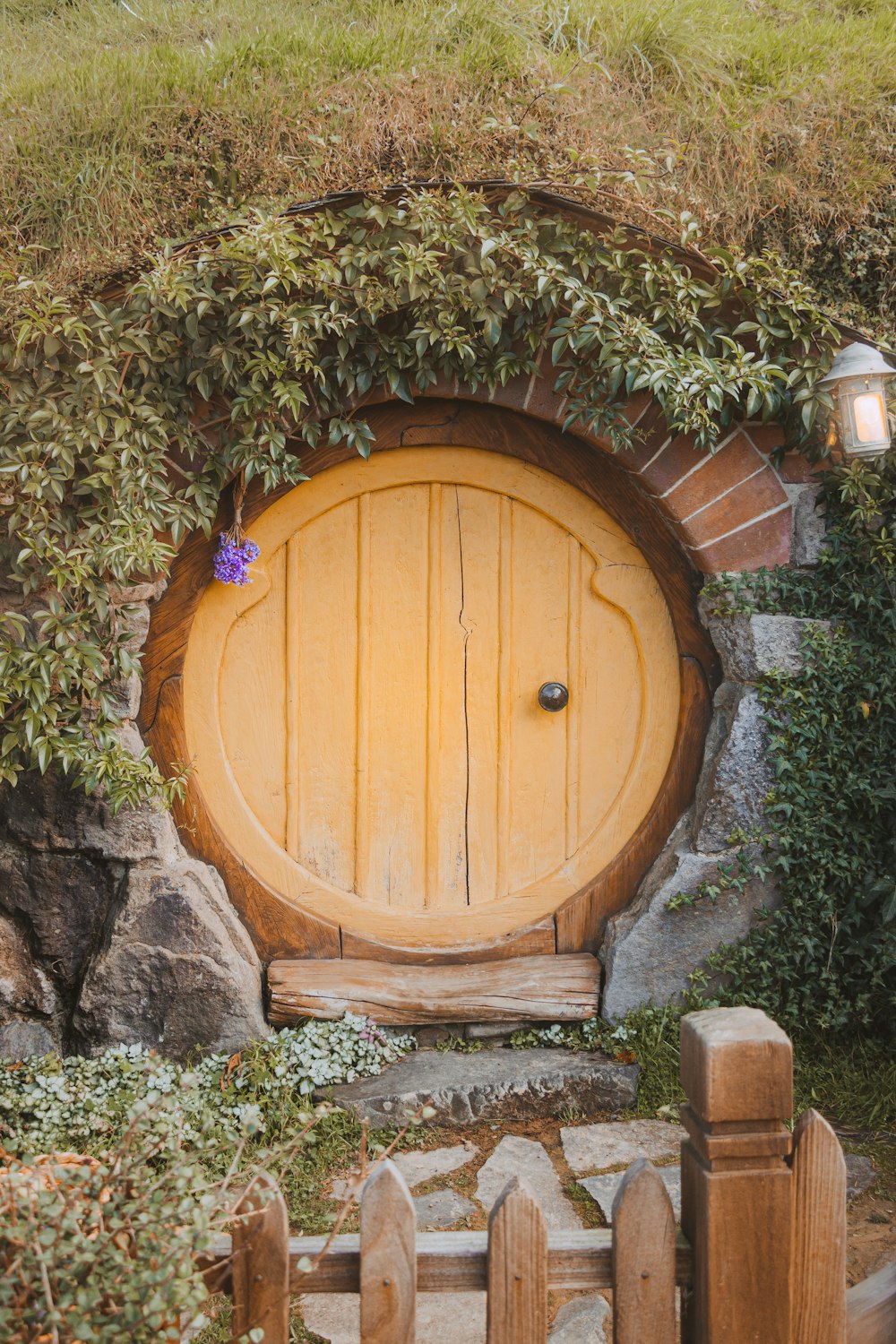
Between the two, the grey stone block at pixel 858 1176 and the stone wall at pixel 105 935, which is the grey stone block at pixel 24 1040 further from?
the grey stone block at pixel 858 1176

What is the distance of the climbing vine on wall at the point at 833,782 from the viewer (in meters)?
3.22

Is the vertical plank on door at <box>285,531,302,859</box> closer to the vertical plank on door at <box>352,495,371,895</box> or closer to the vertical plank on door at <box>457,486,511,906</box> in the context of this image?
the vertical plank on door at <box>352,495,371,895</box>

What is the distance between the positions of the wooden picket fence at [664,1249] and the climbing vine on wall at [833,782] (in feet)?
6.04

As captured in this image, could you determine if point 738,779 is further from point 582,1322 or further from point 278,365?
point 278,365

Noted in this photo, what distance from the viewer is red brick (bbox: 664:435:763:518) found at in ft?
10.7

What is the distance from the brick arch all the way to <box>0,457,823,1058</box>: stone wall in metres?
0.21

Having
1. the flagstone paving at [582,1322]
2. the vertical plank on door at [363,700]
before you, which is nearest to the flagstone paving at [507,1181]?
the flagstone paving at [582,1322]

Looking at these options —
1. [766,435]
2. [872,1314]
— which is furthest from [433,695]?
[872,1314]

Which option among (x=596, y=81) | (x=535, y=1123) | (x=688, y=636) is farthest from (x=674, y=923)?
(x=596, y=81)

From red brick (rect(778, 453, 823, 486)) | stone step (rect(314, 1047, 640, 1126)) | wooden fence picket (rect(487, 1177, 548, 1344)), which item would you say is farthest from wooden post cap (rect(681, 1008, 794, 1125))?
red brick (rect(778, 453, 823, 486))

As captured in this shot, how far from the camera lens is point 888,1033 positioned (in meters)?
3.29

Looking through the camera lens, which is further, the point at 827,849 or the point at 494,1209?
the point at 827,849

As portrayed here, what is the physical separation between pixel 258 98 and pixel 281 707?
7.62ft

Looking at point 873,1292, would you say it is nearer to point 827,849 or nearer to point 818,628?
point 827,849
